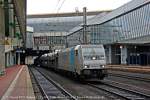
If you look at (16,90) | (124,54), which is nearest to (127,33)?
(124,54)

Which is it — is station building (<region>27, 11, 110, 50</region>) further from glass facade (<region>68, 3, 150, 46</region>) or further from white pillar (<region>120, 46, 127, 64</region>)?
white pillar (<region>120, 46, 127, 64</region>)

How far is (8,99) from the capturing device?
16531 mm

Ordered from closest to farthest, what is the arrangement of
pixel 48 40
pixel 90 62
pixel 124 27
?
pixel 90 62 < pixel 124 27 < pixel 48 40

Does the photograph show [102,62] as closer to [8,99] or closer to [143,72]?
[8,99]

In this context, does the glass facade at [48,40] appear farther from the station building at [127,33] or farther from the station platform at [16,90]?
the station platform at [16,90]

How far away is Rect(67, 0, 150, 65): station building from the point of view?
250ft

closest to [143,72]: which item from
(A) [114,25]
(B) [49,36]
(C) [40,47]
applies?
(A) [114,25]

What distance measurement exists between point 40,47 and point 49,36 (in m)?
10.6

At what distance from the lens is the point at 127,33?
8756cm

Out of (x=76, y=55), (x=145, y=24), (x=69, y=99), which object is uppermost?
(x=145, y=24)

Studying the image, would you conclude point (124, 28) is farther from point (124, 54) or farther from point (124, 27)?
point (124, 54)

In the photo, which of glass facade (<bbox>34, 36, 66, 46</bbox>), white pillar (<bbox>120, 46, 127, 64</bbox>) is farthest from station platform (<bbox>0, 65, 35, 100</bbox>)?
glass facade (<bbox>34, 36, 66, 46</bbox>)

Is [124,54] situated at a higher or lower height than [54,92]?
higher

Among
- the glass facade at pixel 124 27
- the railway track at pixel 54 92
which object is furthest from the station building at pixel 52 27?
the railway track at pixel 54 92
